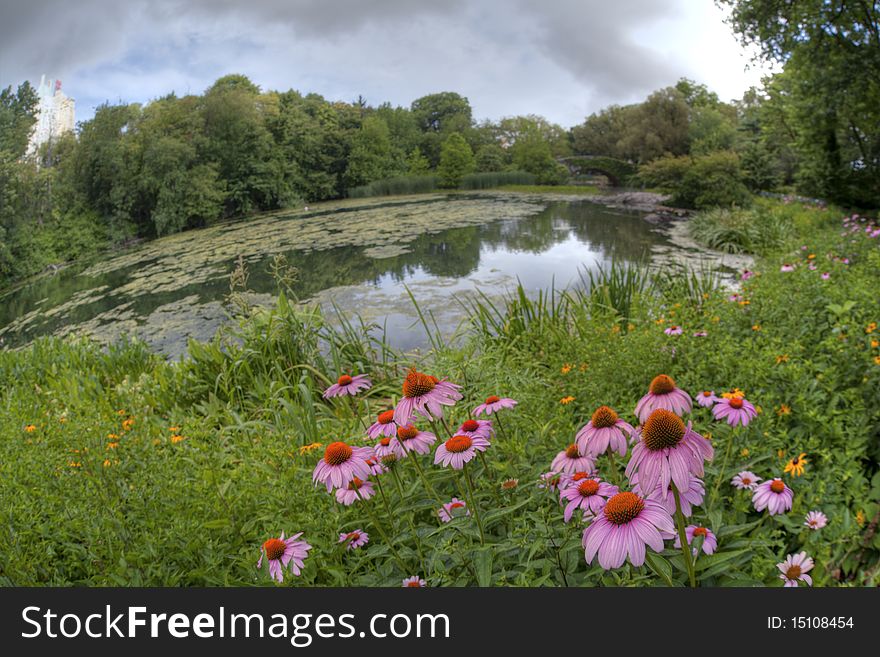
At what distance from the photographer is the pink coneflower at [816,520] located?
85cm

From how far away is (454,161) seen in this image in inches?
362

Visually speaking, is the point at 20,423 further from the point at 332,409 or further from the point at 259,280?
the point at 259,280

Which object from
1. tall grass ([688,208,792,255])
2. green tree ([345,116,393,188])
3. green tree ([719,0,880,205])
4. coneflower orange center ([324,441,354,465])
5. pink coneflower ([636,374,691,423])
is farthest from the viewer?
green tree ([345,116,393,188])

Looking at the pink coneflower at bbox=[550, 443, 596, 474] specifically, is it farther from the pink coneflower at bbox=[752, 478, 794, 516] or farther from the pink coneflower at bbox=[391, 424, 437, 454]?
the pink coneflower at bbox=[752, 478, 794, 516]

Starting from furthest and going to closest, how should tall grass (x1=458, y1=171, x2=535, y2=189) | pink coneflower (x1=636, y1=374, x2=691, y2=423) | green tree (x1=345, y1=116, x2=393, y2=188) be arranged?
tall grass (x1=458, y1=171, x2=535, y2=189)
green tree (x1=345, y1=116, x2=393, y2=188)
pink coneflower (x1=636, y1=374, x2=691, y2=423)

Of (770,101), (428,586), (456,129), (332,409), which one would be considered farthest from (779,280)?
(770,101)

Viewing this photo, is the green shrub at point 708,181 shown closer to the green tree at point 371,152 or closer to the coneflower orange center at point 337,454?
the green tree at point 371,152

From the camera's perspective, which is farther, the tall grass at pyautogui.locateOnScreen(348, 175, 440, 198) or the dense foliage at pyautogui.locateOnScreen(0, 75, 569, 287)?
the tall grass at pyautogui.locateOnScreen(348, 175, 440, 198)

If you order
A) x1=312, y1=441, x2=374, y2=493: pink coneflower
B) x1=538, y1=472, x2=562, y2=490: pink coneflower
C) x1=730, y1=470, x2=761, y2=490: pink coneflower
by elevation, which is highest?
x1=312, y1=441, x2=374, y2=493: pink coneflower

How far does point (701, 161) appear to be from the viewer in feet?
29.6

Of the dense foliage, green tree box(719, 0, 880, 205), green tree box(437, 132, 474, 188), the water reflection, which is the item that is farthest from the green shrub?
green tree box(437, 132, 474, 188)

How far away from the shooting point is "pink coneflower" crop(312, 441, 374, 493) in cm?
64

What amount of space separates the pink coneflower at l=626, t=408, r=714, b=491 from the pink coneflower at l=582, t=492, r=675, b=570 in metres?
0.02

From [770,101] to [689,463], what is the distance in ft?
35.0
